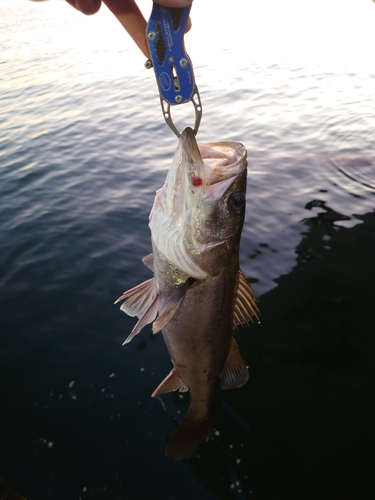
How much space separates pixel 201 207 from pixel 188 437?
6.64 ft

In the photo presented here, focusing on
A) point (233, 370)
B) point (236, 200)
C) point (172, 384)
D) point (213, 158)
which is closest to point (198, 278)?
point (236, 200)

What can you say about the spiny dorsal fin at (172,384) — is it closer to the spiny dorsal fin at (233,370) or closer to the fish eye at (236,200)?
the spiny dorsal fin at (233,370)

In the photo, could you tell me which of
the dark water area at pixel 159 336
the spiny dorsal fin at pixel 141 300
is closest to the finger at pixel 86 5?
the spiny dorsal fin at pixel 141 300

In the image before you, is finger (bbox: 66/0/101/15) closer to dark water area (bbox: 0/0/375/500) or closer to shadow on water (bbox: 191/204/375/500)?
dark water area (bbox: 0/0/375/500)

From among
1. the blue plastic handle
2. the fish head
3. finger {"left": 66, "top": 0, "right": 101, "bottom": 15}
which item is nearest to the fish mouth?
the fish head

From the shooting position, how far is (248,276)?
5457mm

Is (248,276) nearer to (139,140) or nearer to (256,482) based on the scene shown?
(256,482)

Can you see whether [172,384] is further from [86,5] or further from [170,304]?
[86,5]

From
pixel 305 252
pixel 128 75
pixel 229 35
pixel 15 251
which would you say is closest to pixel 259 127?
pixel 305 252

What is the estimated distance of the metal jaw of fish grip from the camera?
2516mm

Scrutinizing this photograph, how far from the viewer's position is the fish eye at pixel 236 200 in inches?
101

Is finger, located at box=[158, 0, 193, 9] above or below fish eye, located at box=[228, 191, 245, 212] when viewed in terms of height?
above

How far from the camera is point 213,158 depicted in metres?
2.63

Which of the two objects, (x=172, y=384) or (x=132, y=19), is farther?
(x=172, y=384)
